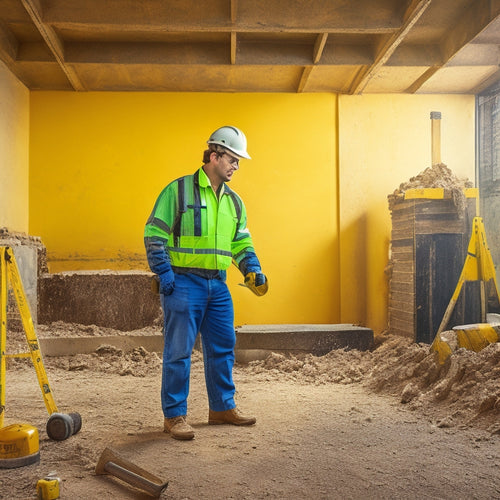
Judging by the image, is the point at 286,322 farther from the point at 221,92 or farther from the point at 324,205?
the point at 221,92

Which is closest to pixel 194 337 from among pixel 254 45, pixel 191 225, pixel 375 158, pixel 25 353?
pixel 191 225

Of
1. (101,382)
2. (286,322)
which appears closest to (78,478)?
(101,382)

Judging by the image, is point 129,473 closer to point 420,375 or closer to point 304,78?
point 420,375

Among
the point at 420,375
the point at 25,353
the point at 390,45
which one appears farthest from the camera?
the point at 390,45

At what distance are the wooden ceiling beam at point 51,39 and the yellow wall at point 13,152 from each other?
0.68m

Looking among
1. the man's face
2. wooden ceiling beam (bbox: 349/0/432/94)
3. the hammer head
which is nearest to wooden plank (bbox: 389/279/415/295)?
wooden ceiling beam (bbox: 349/0/432/94)

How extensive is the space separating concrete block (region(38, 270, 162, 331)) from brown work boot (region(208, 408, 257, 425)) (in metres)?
2.85

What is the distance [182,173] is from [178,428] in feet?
15.4

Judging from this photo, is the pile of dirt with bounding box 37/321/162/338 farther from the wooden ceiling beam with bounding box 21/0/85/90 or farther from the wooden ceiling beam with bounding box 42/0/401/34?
the wooden ceiling beam with bounding box 42/0/401/34

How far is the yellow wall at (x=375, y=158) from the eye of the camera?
7.69 m

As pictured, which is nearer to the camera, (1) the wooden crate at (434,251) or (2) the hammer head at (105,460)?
(2) the hammer head at (105,460)

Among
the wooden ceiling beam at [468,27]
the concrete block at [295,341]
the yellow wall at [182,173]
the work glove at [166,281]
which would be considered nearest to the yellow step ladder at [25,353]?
the work glove at [166,281]

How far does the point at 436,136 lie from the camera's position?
7344 millimetres

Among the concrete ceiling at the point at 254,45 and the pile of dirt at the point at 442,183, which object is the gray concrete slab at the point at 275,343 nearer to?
the pile of dirt at the point at 442,183
